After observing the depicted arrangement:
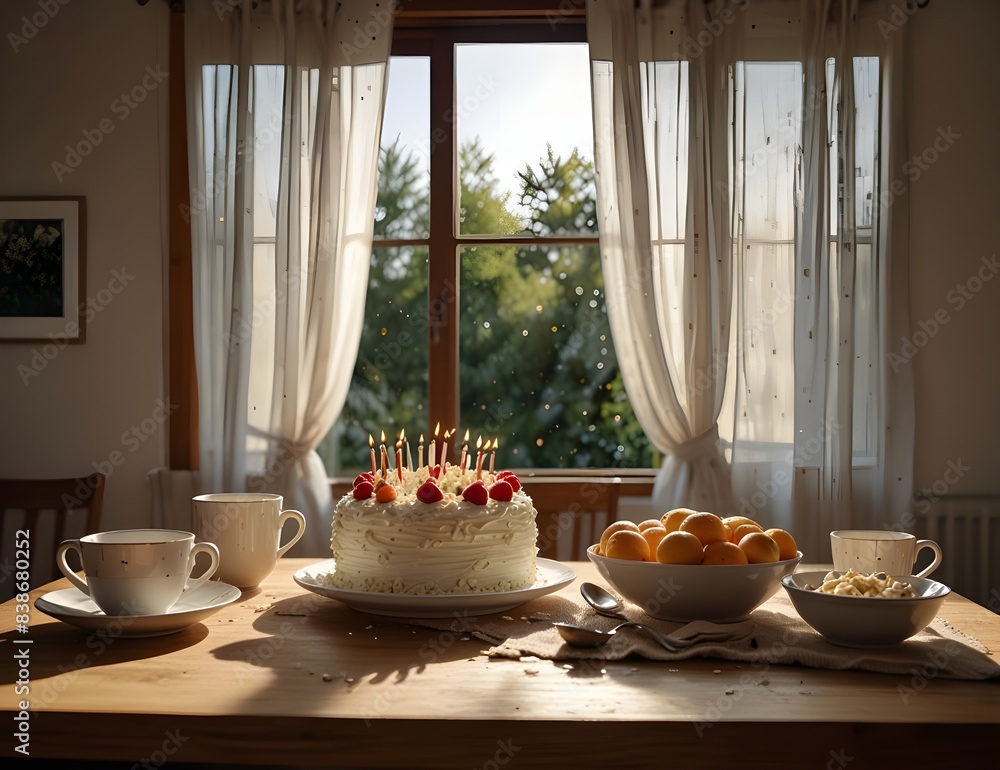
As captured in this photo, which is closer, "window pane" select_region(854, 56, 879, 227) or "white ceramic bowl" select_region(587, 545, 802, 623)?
"white ceramic bowl" select_region(587, 545, 802, 623)

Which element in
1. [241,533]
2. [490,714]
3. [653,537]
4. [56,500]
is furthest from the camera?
[56,500]

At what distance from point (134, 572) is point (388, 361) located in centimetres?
208

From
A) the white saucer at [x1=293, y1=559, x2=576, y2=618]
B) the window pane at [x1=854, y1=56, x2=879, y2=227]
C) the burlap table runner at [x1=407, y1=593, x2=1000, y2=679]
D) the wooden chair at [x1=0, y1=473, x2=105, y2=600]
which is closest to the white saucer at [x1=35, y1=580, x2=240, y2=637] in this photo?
the white saucer at [x1=293, y1=559, x2=576, y2=618]

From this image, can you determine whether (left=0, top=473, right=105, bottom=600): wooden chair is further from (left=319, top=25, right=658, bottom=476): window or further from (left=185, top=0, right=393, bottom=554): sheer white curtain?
(left=319, top=25, right=658, bottom=476): window

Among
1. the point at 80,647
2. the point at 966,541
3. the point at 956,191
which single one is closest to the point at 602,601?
the point at 80,647

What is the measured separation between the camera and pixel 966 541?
3008 mm

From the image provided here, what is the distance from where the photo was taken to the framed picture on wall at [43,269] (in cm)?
315

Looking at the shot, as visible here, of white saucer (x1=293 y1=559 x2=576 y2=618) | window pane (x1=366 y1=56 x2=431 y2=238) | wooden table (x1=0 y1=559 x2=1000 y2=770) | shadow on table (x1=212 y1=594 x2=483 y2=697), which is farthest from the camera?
window pane (x1=366 y1=56 x2=431 y2=238)

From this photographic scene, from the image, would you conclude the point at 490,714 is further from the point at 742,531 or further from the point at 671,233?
the point at 671,233

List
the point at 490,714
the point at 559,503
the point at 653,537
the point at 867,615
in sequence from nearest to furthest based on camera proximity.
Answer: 1. the point at 490,714
2. the point at 867,615
3. the point at 653,537
4. the point at 559,503

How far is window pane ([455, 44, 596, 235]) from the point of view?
323 centimetres

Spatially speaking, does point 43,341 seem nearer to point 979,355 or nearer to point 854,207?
point 854,207

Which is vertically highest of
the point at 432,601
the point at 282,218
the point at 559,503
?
the point at 282,218

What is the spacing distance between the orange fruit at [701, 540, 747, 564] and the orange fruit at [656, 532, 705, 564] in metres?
0.01
